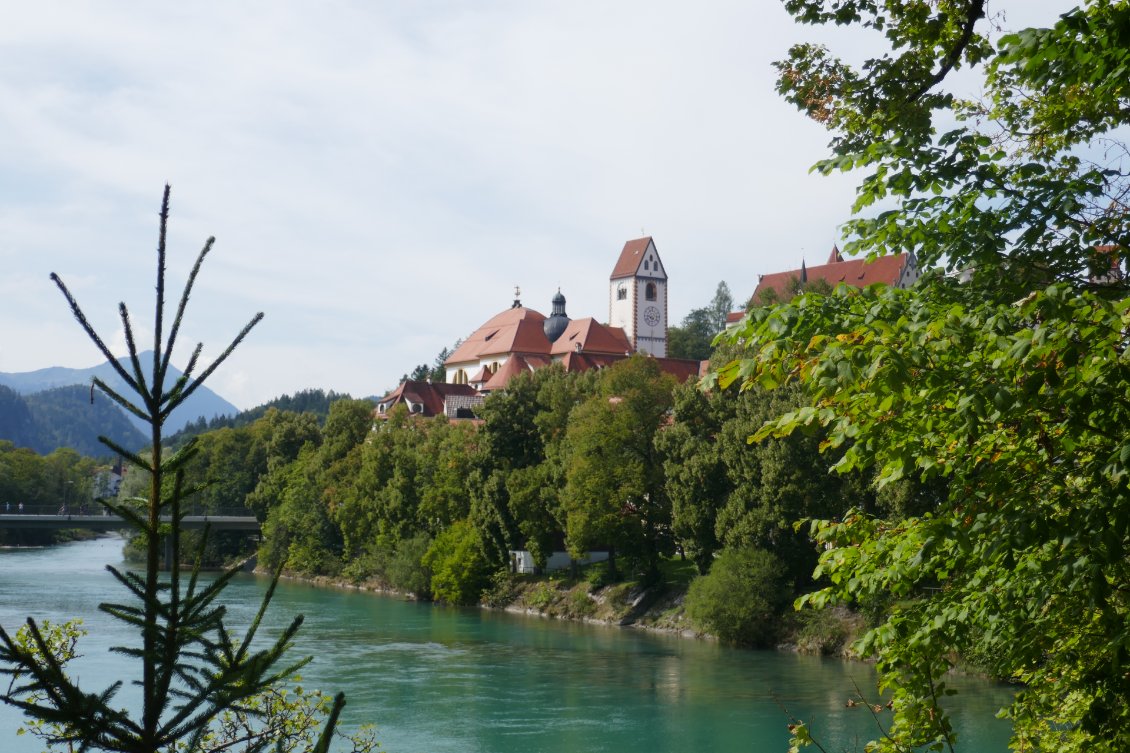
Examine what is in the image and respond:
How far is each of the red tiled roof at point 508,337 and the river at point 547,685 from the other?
1914 inches

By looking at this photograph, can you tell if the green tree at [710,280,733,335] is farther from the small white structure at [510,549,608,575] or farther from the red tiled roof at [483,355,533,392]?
the small white structure at [510,549,608,575]

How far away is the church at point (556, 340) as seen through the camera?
8662cm

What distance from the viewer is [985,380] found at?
552 cm

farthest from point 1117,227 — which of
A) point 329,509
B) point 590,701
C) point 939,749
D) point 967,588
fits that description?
point 329,509

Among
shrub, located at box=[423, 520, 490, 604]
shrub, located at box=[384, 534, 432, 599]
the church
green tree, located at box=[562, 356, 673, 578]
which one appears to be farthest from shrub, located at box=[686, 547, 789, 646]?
the church

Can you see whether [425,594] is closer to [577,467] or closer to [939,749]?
[577,467]

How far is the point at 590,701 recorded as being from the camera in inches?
1067

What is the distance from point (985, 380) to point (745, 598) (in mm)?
31008

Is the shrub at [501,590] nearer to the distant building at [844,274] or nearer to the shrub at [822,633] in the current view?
the shrub at [822,633]

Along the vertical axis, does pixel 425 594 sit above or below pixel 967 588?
below

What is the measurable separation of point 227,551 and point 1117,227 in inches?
2984

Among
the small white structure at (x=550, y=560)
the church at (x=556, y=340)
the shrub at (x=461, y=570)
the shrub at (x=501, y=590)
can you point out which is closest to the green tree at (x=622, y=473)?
the small white structure at (x=550, y=560)

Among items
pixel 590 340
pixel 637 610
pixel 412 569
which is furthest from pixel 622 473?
pixel 590 340

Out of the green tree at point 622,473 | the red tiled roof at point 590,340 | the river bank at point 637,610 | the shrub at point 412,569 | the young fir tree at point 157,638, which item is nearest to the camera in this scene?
the young fir tree at point 157,638
